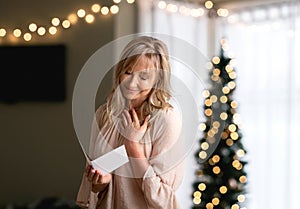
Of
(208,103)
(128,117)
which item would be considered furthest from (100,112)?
(208,103)

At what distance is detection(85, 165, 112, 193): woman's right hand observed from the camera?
56.3 inches

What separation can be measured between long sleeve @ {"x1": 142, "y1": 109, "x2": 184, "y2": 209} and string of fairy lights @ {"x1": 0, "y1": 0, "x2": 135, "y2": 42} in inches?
99.4

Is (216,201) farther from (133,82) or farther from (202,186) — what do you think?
(133,82)

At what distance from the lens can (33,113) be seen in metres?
4.10

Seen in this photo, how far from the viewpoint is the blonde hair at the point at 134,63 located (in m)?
1.47

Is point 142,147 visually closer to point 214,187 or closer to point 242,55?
point 214,187

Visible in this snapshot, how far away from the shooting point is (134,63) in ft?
4.82

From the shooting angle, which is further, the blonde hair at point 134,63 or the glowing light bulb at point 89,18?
the glowing light bulb at point 89,18

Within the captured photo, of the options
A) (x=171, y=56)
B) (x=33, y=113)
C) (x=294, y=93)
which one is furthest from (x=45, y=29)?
(x=171, y=56)

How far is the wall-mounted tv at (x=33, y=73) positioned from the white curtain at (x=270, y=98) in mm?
1257

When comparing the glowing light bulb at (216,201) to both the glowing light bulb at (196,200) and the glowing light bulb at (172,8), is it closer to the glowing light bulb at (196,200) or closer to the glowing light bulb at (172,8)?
the glowing light bulb at (196,200)

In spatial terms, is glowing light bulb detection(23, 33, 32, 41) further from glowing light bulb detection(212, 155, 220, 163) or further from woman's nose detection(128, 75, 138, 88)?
woman's nose detection(128, 75, 138, 88)

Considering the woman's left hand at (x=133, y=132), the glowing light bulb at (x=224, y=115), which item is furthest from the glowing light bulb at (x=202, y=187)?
the woman's left hand at (x=133, y=132)

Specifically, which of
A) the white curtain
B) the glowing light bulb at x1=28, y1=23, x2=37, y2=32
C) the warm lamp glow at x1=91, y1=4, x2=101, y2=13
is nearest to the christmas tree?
the white curtain
